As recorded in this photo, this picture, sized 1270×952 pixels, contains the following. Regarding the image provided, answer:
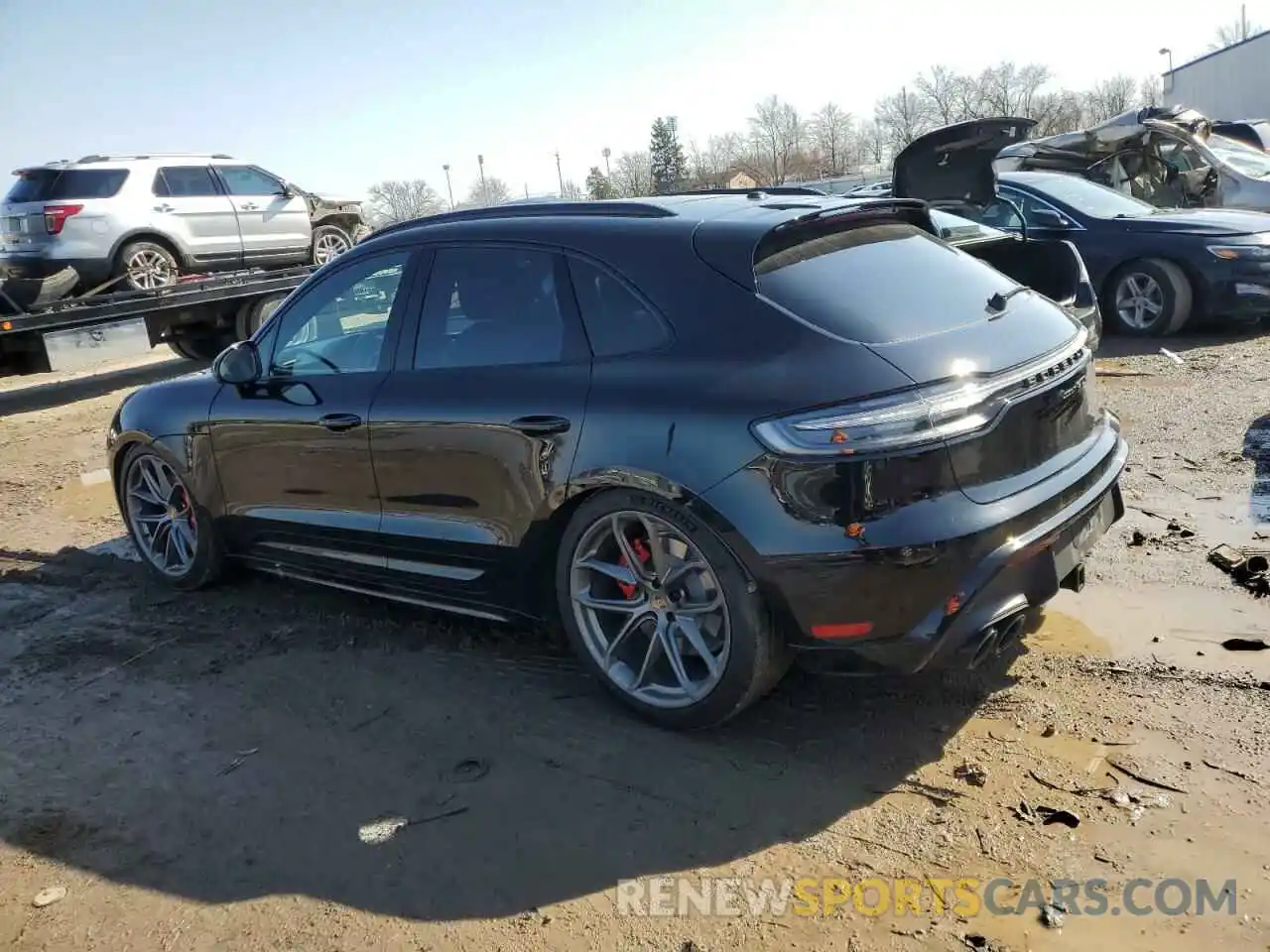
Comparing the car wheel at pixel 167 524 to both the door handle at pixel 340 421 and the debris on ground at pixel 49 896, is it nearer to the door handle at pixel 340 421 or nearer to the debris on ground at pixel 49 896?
the door handle at pixel 340 421

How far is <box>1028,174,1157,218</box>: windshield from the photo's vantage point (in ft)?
32.1

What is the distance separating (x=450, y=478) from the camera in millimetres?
3805

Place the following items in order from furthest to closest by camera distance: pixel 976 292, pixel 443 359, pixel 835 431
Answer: pixel 443 359 < pixel 976 292 < pixel 835 431

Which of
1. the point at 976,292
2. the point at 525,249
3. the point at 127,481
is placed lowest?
the point at 127,481

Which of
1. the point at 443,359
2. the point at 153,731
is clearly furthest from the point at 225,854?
the point at 443,359

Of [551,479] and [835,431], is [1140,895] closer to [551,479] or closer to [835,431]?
[835,431]

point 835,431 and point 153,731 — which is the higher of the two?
point 835,431

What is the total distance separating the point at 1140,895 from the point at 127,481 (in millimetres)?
4888

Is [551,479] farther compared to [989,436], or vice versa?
[551,479]

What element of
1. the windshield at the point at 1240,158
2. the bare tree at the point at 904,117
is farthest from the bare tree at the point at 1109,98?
the windshield at the point at 1240,158

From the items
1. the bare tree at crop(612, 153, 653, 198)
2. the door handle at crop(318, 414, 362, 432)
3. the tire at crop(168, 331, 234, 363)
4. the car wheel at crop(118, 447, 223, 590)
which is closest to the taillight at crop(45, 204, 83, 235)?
the tire at crop(168, 331, 234, 363)

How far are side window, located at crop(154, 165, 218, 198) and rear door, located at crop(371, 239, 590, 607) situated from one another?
1048 centimetres

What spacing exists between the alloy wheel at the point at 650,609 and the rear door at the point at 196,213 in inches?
445

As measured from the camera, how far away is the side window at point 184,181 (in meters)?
12.8
